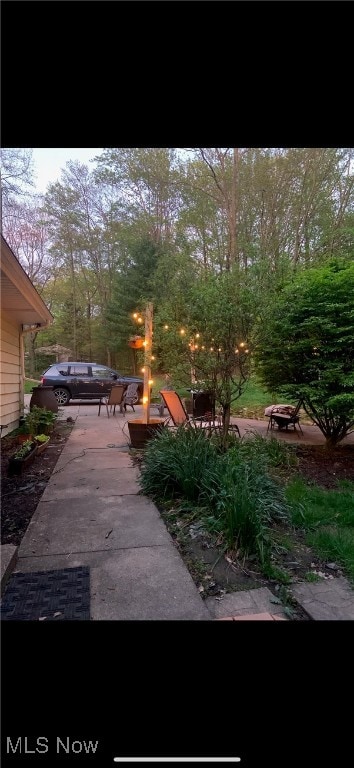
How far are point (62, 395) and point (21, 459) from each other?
7.09 metres

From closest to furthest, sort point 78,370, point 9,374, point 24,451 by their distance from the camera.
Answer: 1. point 24,451
2. point 9,374
3. point 78,370

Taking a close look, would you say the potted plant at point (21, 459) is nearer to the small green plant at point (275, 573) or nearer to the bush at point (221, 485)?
the bush at point (221, 485)

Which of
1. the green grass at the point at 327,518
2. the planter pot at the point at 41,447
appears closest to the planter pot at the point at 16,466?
the planter pot at the point at 41,447

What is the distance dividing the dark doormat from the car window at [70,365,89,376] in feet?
30.4

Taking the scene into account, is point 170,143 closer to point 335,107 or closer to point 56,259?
point 335,107

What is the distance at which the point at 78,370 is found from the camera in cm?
1114

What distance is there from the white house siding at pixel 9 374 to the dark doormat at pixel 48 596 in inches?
167

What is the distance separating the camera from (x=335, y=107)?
147 cm

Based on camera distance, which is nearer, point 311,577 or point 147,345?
point 311,577

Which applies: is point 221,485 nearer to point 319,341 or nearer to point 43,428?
point 319,341

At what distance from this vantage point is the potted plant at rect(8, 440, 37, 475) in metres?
3.99

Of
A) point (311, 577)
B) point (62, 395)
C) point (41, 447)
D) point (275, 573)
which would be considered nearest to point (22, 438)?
point (41, 447)
